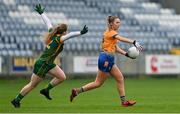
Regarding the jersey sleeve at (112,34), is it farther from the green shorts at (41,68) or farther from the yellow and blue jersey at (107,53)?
the green shorts at (41,68)

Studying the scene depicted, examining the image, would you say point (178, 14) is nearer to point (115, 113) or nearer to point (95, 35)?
point (95, 35)

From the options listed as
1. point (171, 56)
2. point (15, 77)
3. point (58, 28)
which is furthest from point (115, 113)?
point (171, 56)

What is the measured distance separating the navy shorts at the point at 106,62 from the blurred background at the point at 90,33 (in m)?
17.9

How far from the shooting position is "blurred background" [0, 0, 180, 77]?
3616cm

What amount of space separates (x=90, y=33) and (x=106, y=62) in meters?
25.1

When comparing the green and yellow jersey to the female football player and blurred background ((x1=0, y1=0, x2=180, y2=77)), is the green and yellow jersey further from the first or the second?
blurred background ((x1=0, y1=0, x2=180, y2=77))

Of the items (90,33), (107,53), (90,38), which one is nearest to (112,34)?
(107,53)

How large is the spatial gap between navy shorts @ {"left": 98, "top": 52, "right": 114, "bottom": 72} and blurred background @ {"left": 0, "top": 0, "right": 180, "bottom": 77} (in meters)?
17.9

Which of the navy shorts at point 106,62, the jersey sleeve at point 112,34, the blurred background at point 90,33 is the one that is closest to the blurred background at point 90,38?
the blurred background at point 90,33

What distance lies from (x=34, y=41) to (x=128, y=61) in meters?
5.46

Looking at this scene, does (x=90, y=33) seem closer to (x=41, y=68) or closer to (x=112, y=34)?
(x=112, y=34)

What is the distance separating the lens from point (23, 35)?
3953 centimetres

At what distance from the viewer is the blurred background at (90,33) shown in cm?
3616

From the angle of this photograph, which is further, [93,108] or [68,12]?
[68,12]
